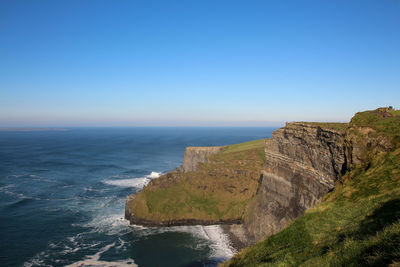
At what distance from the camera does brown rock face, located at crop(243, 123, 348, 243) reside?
100ft

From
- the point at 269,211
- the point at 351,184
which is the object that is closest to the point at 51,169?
the point at 269,211

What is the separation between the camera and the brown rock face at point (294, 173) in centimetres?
3056

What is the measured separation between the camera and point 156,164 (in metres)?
117

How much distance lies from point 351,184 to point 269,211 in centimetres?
2543

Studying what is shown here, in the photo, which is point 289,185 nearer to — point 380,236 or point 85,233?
point 380,236

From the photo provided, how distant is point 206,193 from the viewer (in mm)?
57188

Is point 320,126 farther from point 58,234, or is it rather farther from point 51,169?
point 51,169

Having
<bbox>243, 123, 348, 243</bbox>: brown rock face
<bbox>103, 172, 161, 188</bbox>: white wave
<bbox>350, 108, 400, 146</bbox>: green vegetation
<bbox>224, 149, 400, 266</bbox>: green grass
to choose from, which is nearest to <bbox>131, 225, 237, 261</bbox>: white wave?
<bbox>243, 123, 348, 243</bbox>: brown rock face

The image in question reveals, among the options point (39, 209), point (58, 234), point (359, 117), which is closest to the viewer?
point (359, 117)

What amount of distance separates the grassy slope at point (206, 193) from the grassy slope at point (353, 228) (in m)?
35.4

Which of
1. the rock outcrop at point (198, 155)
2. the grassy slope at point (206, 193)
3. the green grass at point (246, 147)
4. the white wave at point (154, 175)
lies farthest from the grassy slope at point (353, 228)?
the white wave at point (154, 175)

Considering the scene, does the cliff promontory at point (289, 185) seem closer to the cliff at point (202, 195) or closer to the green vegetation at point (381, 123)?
the green vegetation at point (381, 123)

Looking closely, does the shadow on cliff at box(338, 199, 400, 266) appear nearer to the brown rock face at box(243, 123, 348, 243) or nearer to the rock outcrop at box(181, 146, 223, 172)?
the brown rock face at box(243, 123, 348, 243)

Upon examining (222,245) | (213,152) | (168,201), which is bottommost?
(222,245)
